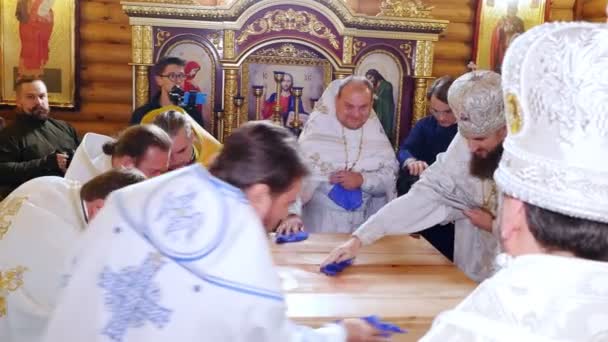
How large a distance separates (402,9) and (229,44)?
6.21ft

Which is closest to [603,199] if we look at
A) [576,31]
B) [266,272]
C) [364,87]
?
[576,31]

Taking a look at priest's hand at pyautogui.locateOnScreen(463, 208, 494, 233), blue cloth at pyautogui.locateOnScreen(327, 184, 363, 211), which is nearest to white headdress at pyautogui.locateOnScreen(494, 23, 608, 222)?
priest's hand at pyautogui.locateOnScreen(463, 208, 494, 233)

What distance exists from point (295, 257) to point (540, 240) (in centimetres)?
180

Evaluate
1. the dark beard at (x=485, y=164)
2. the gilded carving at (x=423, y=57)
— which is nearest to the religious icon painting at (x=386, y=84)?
the gilded carving at (x=423, y=57)

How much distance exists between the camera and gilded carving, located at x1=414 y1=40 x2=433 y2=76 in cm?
653

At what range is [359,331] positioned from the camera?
5.79 ft

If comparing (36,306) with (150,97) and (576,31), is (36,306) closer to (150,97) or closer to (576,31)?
(576,31)

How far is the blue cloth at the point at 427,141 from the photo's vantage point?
4574 millimetres

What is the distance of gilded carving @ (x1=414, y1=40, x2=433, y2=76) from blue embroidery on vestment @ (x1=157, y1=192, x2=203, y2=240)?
17.7ft

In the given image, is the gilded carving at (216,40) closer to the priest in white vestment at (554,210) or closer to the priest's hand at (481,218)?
the priest's hand at (481,218)

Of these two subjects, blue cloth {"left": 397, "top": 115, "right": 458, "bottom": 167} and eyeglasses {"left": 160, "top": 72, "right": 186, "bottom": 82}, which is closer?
blue cloth {"left": 397, "top": 115, "right": 458, "bottom": 167}

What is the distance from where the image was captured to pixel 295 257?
2.74 m

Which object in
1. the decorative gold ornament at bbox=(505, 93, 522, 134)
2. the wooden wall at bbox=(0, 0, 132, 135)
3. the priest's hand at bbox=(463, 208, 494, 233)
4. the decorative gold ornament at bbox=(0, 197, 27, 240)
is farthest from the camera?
the wooden wall at bbox=(0, 0, 132, 135)

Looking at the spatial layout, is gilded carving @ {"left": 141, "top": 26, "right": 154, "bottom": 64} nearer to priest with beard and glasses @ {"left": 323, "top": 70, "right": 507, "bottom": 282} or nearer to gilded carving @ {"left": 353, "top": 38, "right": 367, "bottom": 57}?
gilded carving @ {"left": 353, "top": 38, "right": 367, "bottom": 57}
